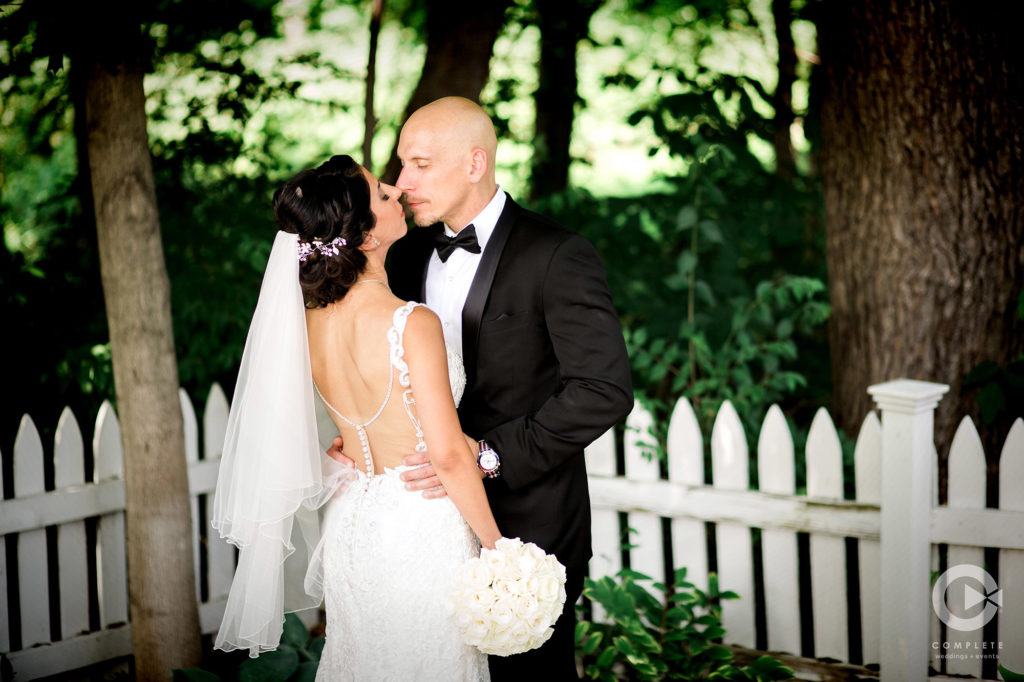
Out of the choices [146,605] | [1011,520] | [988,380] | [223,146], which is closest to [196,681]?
[146,605]

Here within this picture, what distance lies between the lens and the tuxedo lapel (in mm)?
2752

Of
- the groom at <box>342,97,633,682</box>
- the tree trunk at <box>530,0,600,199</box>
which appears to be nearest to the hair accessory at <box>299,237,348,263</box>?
the groom at <box>342,97,633,682</box>

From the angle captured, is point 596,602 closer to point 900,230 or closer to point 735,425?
point 735,425

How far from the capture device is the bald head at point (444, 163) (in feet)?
9.41

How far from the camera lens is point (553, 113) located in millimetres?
6805

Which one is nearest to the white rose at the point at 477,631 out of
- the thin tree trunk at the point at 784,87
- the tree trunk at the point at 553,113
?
the thin tree trunk at the point at 784,87

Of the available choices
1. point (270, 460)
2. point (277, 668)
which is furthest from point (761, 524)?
point (270, 460)

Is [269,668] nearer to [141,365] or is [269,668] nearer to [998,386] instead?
[141,365]

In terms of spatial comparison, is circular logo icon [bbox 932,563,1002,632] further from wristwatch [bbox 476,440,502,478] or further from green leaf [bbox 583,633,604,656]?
Result: wristwatch [bbox 476,440,502,478]

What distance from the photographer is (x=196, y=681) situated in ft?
10.5

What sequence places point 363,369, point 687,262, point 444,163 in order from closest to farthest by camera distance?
point 363,369 → point 444,163 → point 687,262

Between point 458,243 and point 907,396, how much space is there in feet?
5.66

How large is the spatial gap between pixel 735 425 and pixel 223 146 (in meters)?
2.87

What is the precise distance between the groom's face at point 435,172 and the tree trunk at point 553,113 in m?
3.55
